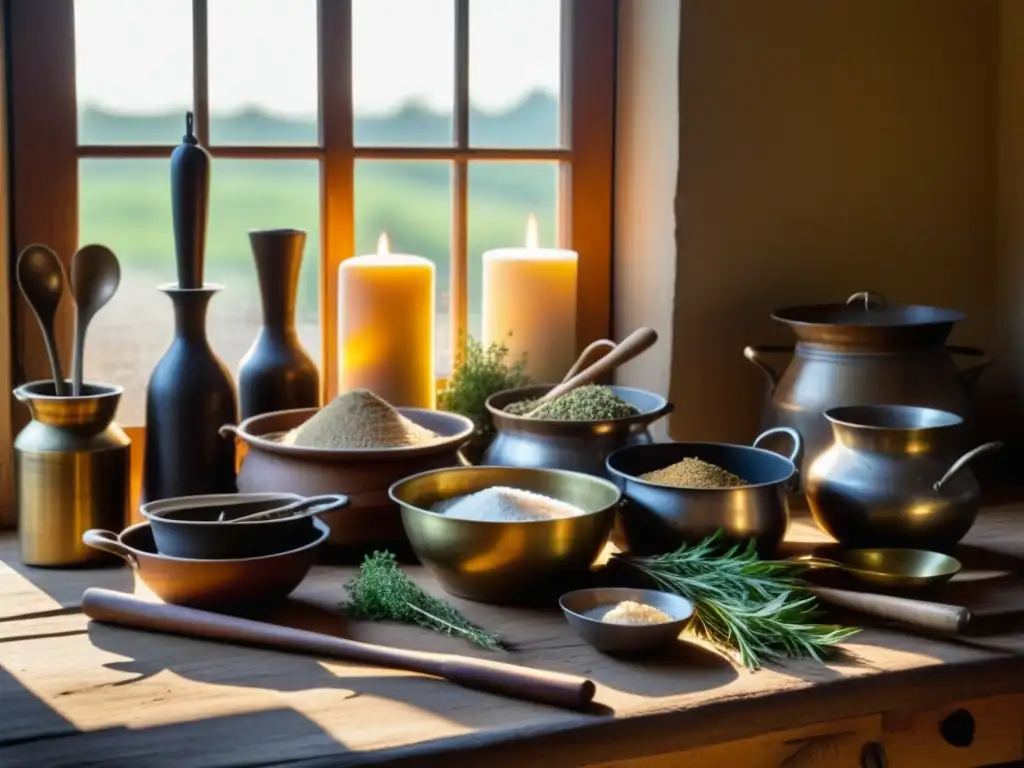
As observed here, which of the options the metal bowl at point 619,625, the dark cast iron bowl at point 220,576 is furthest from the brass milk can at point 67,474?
the metal bowl at point 619,625

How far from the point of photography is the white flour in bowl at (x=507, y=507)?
1164mm

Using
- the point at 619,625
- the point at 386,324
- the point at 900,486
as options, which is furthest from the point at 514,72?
the point at 619,625

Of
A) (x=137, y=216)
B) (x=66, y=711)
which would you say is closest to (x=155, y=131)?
Result: (x=137, y=216)

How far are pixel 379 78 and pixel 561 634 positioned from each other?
745 mm

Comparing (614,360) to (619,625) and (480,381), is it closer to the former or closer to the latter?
(480,381)

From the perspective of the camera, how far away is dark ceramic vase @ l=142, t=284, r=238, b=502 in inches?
52.4

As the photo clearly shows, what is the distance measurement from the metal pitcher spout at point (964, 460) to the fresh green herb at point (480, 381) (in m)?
0.49

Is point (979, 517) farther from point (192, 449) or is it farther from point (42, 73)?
point (42, 73)

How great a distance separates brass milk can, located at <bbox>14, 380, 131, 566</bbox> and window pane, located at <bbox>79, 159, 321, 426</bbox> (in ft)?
0.80

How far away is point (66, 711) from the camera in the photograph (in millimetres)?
946

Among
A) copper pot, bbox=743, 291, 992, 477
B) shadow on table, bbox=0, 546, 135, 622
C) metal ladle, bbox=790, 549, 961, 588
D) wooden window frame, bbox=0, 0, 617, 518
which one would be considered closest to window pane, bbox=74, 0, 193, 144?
wooden window frame, bbox=0, 0, 617, 518

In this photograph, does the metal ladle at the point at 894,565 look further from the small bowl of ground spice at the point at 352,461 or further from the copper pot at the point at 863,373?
the small bowl of ground spice at the point at 352,461

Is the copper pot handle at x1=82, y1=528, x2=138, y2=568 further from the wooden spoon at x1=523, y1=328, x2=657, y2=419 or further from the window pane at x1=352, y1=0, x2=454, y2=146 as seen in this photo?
the window pane at x1=352, y1=0, x2=454, y2=146

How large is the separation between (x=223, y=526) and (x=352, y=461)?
0.60ft
